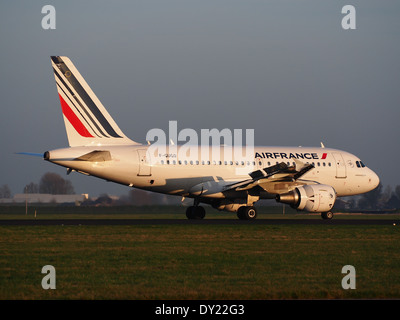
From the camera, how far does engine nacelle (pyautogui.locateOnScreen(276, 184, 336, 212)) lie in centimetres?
3725

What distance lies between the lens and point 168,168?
38.2 m

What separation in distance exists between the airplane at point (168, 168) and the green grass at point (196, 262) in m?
6.56

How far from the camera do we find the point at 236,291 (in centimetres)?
1451

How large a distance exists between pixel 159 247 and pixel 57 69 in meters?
17.1

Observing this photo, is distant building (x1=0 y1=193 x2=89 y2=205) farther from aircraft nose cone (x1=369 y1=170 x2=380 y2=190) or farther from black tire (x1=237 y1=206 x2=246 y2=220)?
black tire (x1=237 y1=206 x2=246 y2=220)

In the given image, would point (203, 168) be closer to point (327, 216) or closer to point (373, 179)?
point (327, 216)

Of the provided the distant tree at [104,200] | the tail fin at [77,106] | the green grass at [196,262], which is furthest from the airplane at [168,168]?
the distant tree at [104,200]

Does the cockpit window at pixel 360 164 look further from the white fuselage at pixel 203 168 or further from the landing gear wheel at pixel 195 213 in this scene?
the landing gear wheel at pixel 195 213

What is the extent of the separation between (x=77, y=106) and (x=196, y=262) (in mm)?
19808

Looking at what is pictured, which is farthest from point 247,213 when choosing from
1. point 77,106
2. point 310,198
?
point 77,106

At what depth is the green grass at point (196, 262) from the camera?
14508mm

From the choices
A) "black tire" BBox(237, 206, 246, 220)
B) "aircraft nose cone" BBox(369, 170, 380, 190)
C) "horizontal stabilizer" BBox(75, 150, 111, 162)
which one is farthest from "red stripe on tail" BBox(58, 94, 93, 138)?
"aircraft nose cone" BBox(369, 170, 380, 190)
